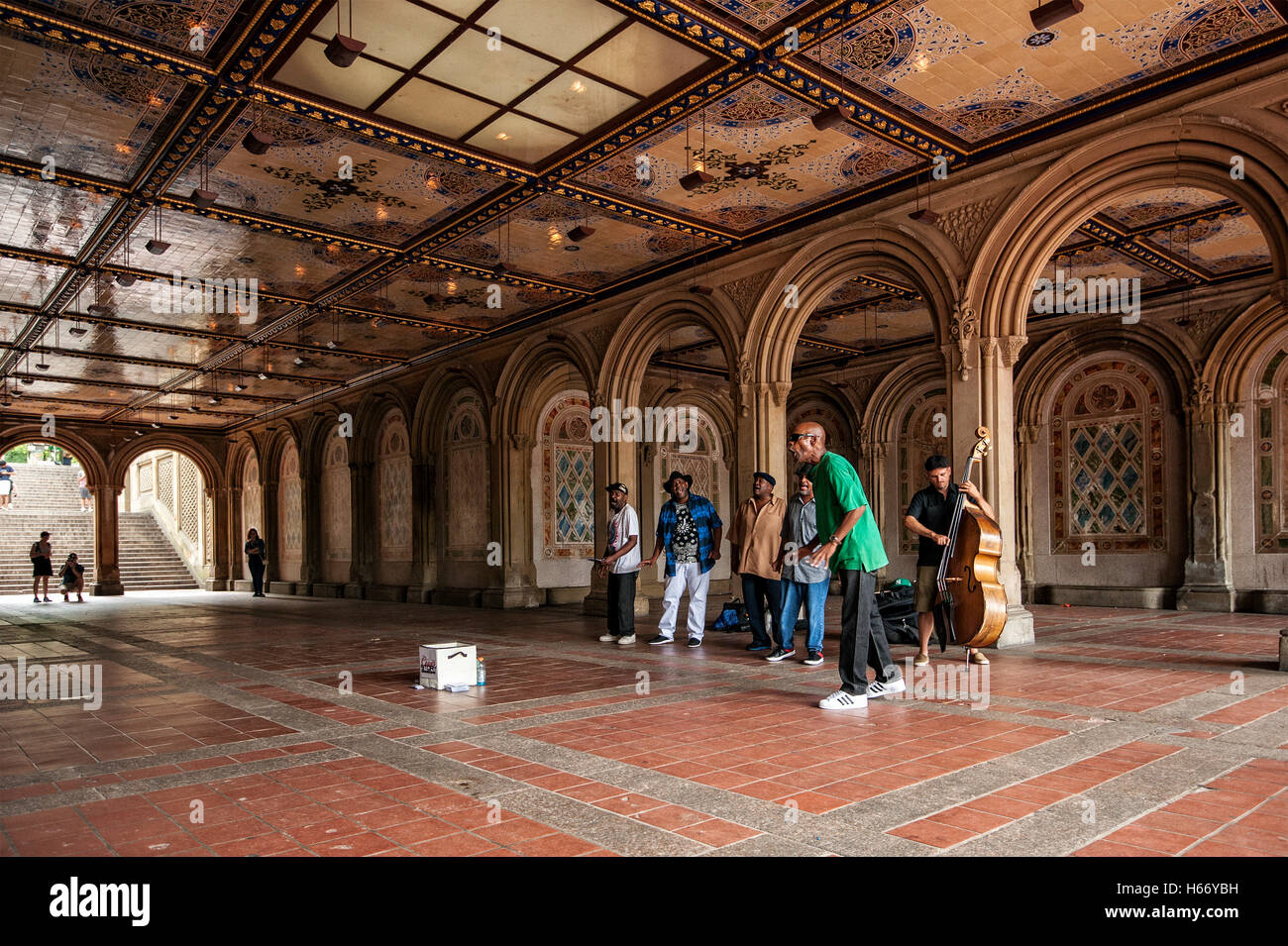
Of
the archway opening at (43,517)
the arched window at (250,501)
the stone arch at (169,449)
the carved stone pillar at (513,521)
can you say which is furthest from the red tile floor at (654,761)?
the archway opening at (43,517)

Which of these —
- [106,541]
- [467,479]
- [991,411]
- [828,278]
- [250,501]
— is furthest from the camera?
[250,501]

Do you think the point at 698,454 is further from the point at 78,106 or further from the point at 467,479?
the point at 78,106

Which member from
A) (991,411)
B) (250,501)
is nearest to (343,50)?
(991,411)

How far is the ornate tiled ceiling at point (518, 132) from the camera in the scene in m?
6.91

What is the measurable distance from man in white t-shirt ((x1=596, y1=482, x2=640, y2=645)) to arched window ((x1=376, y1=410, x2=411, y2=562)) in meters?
11.9

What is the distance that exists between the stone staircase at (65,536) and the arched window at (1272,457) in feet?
93.6

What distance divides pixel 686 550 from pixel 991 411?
3.37 meters

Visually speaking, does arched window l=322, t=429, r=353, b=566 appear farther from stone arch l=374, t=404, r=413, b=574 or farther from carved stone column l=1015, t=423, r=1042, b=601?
carved stone column l=1015, t=423, r=1042, b=601

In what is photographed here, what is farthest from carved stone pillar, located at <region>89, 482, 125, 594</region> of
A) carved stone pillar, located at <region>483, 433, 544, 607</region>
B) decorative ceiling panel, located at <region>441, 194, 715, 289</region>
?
decorative ceiling panel, located at <region>441, 194, 715, 289</region>

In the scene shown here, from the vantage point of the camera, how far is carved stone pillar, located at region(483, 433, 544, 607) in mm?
16562

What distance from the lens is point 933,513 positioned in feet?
21.9

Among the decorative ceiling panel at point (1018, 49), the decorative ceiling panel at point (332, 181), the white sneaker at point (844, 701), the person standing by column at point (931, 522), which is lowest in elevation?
the white sneaker at point (844, 701)

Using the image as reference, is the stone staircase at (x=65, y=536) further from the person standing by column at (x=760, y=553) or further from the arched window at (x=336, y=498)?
the person standing by column at (x=760, y=553)
